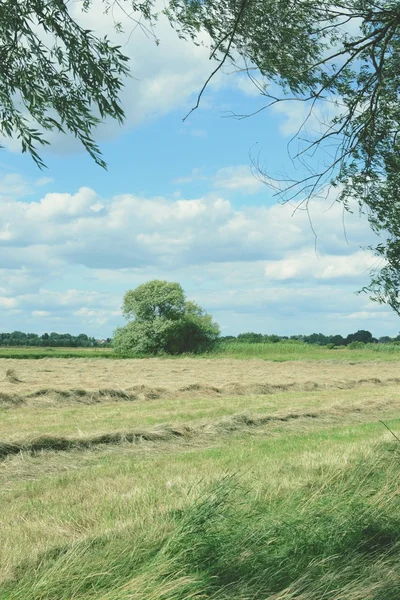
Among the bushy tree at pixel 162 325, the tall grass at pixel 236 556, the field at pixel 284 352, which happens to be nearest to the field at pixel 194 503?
the tall grass at pixel 236 556

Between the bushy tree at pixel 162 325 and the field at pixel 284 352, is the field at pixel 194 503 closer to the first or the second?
the field at pixel 284 352

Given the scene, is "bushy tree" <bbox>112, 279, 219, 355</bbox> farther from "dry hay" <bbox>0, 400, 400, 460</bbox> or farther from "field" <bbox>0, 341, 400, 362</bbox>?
"dry hay" <bbox>0, 400, 400, 460</bbox>

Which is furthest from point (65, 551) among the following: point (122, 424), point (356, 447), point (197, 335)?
point (197, 335)

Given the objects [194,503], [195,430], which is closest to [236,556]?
[194,503]

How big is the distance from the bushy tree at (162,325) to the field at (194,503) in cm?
3125

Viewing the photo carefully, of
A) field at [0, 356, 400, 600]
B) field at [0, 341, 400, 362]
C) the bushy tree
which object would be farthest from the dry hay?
the bushy tree

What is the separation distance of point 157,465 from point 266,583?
17.7ft

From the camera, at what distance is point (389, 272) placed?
8445 mm

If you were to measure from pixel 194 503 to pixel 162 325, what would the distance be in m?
41.3

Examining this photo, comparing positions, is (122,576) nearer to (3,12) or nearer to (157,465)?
(3,12)

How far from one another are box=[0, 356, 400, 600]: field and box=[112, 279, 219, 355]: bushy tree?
31.2 m

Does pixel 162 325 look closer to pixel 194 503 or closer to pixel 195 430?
pixel 195 430

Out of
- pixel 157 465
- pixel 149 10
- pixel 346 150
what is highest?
pixel 149 10

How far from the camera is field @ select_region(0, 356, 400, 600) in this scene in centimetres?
379
